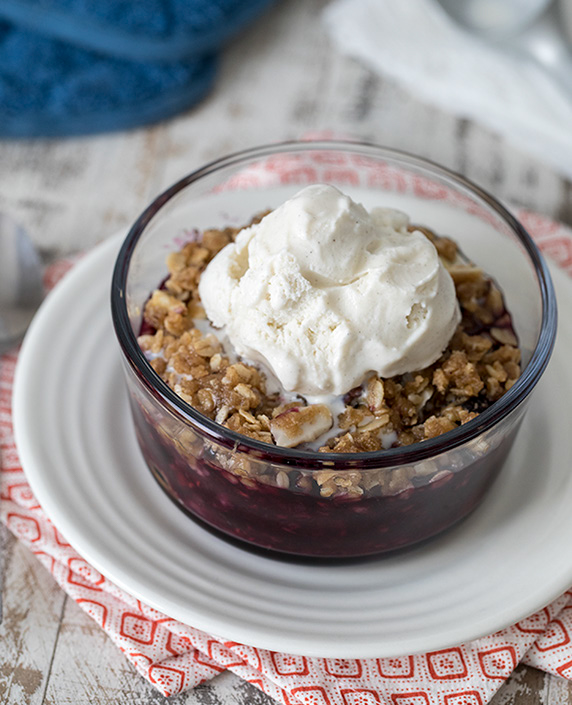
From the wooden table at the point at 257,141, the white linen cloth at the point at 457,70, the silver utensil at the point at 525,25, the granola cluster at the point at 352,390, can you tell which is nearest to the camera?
the granola cluster at the point at 352,390

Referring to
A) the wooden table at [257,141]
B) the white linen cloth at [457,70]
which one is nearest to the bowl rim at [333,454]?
the wooden table at [257,141]

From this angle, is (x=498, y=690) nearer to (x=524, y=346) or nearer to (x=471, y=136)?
(x=524, y=346)

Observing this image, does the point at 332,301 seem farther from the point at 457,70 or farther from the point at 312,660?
the point at 457,70

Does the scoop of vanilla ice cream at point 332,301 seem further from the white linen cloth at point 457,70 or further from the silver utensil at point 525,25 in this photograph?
the silver utensil at point 525,25

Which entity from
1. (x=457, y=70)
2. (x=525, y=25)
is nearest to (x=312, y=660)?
(x=457, y=70)

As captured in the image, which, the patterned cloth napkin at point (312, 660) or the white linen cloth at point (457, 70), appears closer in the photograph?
the patterned cloth napkin at point (312, 660)

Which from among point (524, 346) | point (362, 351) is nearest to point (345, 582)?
point (362, 351)
